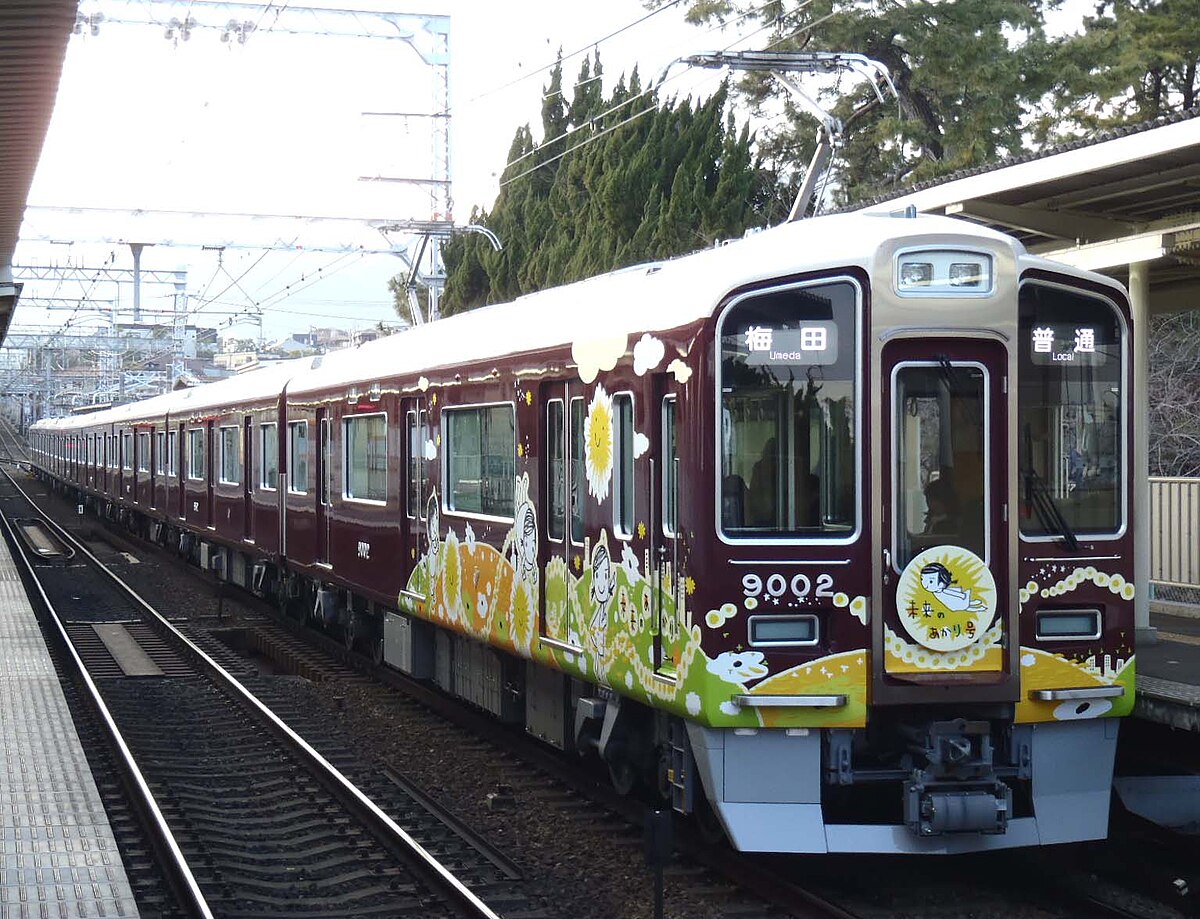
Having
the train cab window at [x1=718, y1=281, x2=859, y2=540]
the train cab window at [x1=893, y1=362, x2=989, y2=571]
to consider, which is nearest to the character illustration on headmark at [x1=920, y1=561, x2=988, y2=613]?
the train cab window at [x1=893, y1=362, x2=989, y2=571]

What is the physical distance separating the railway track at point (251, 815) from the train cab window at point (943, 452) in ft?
8.47

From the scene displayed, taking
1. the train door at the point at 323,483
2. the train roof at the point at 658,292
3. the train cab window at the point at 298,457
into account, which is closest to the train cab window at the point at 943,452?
the train roof at the point at 658,292

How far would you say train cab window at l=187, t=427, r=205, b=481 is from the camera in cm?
2359

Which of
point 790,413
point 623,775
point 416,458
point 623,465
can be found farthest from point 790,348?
point 416,458

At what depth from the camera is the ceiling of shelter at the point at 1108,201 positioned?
8617 millimetres

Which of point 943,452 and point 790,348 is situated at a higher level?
point 790,348

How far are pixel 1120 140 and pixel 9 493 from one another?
6084 cm

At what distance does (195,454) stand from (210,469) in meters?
1.82

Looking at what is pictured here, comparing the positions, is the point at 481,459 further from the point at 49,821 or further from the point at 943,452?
the point at 943,452

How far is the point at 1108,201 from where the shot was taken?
10.3m

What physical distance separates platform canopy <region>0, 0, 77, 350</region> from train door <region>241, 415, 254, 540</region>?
603 cm

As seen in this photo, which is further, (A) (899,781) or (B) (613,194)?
(B) (613,194)

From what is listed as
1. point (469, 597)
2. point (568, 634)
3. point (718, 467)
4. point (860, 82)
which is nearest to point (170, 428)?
point (860, 82)

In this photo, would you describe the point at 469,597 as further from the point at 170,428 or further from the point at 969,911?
the point at 170,428
